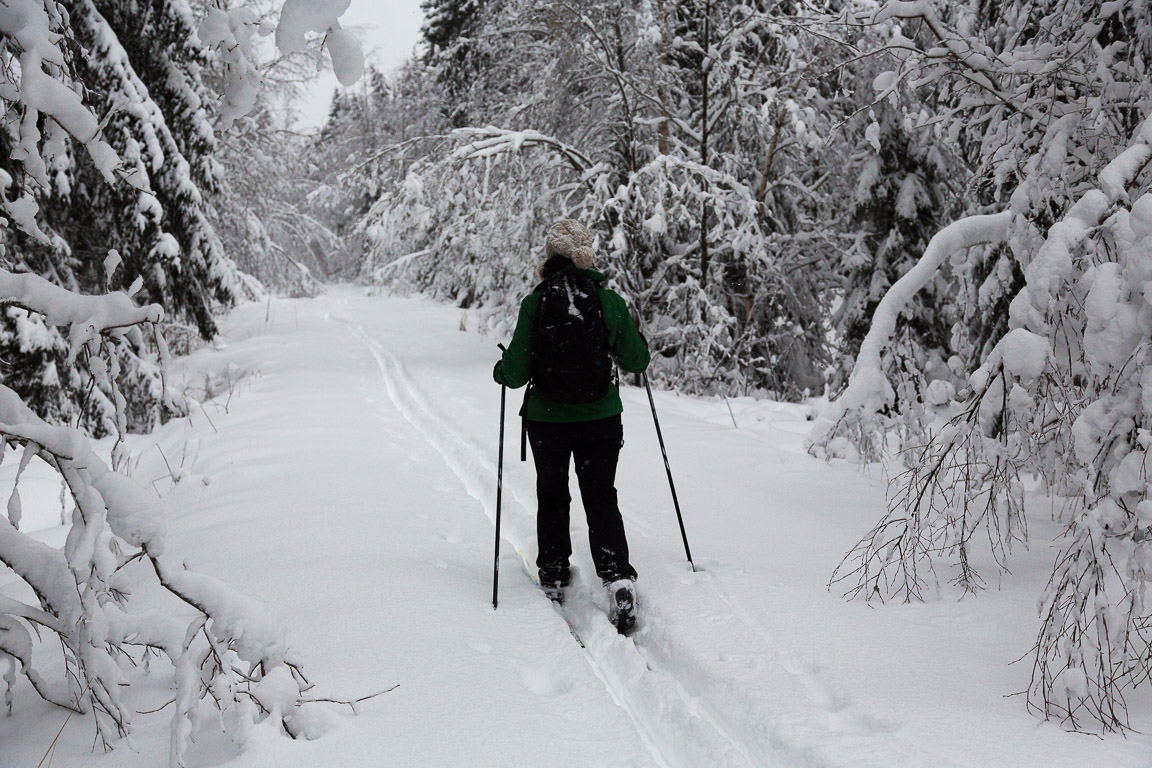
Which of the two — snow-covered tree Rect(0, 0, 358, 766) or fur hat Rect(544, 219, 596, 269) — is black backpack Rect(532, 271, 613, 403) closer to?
fur hat Rect(544, 219, 596, 269)

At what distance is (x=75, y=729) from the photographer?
250cm

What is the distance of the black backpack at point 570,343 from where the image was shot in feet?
13.0

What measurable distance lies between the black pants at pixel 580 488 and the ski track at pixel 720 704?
23 centimetres

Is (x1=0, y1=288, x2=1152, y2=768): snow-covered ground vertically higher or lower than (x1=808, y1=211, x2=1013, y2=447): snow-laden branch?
lower

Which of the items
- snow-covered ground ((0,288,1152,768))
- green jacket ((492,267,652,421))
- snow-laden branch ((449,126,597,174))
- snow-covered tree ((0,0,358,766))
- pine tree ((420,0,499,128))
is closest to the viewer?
snow-covered tree ((0,0,358,766))

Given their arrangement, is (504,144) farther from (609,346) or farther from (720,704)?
(720,704)

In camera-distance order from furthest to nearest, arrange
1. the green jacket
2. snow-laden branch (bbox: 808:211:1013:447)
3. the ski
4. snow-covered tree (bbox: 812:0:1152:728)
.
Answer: snow-laden branch (bbox: 808:211:1013:447)
the green jacket
the ski
snow-covered tree (bbox: 812:0:1152:728)

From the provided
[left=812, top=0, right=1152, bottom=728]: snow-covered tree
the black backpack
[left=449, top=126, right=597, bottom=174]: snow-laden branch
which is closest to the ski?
the black backpack

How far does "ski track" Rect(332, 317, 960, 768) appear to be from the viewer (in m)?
2.60

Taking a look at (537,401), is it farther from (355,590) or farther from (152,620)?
(152,620)

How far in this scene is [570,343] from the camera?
395 cm

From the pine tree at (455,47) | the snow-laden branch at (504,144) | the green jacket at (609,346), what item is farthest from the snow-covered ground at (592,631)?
the pine tree at (455,47)

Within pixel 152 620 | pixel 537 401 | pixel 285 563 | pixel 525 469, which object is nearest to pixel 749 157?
pixel 525 469

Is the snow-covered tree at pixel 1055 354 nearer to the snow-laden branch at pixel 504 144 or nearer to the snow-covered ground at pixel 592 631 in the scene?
the snow-covered ground at pixel 592 631
